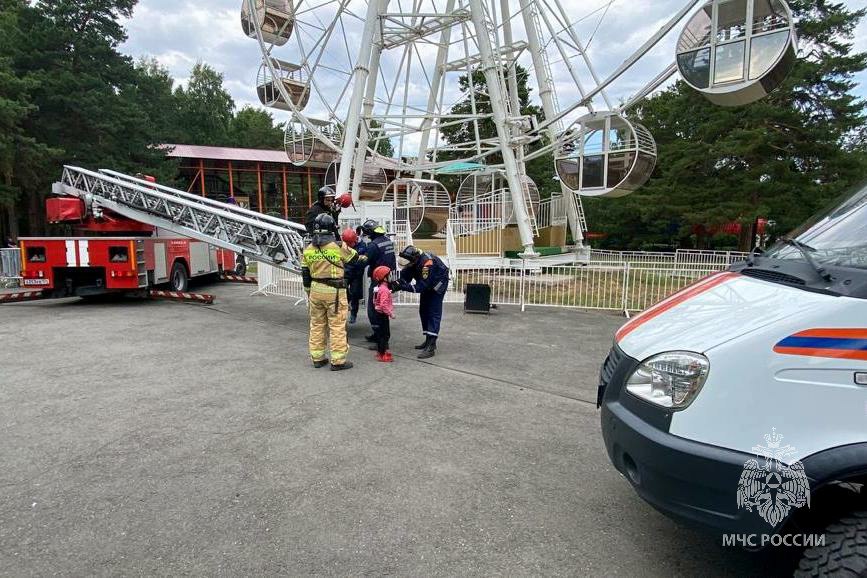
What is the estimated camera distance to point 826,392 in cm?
175

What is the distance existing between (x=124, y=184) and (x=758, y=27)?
12.8 m

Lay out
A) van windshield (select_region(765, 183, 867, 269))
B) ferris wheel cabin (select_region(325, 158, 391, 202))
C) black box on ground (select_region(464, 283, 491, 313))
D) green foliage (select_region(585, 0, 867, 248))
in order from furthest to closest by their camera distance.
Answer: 1. green foliage (select_region(585, 0, 867, 248))
2. ferris wheel cabin (select_region(325, 158, 391, 202))
3. black box on ground (select_region(464, 283, 491, 313))
4. van windshield (select_region(765, 183, 867, 269))

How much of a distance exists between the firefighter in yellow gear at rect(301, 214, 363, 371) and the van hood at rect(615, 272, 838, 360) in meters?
3.91

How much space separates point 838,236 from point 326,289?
15.9 ft

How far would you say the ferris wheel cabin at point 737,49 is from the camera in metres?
7.67

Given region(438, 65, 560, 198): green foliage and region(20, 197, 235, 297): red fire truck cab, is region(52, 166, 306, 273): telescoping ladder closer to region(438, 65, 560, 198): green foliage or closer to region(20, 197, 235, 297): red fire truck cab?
region(20, 197, 235, 297): red fire truck cab

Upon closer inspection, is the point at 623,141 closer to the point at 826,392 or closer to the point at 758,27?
the point at 758,27

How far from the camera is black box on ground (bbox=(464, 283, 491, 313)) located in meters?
9.66

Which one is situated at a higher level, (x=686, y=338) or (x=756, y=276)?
(x=756, y=276)

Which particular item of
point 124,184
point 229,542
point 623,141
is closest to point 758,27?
point 623,141

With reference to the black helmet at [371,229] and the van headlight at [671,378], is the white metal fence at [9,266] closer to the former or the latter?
the black helmet at [371,229]

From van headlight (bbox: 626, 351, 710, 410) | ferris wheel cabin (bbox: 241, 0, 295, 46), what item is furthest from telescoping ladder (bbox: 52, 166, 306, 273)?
van headlight (bbox: 626, 351, 710, 410)

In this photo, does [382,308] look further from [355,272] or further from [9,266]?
[9,266]

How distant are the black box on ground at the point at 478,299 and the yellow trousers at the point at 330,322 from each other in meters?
4.19
